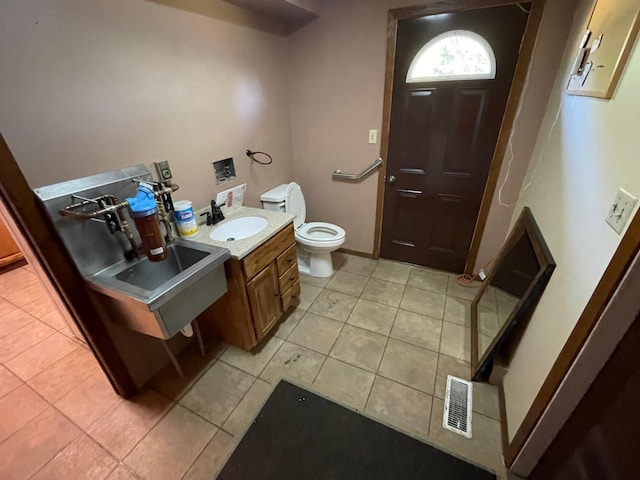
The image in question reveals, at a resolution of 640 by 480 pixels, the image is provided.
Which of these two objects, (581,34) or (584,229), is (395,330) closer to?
(584,229)

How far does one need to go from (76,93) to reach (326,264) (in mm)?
1967

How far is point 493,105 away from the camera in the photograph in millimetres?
1905

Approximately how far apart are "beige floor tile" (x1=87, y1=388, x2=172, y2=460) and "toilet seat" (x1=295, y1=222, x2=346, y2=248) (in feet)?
4.71

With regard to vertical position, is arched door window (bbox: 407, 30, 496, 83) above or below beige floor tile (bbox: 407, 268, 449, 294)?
above

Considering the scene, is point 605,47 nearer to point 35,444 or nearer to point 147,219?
point 147,219

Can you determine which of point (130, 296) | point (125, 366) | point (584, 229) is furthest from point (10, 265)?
point (584, 229)

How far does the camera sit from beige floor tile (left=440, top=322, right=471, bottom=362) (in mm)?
1789

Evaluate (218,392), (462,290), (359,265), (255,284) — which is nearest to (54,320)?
(218,392)

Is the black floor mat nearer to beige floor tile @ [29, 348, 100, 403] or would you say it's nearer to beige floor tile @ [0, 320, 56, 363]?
beige floor tile @ [29, 348, 100, 403]

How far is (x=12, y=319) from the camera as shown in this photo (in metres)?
2.17

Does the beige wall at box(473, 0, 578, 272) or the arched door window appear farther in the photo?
the arched door window

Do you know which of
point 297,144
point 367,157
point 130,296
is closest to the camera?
point 130,296

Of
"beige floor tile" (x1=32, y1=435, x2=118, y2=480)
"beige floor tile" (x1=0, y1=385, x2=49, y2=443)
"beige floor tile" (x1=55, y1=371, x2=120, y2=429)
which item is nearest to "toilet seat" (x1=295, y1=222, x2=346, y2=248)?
"beige floor tile" (x1=55, y1=371, x2=120, y2=429)

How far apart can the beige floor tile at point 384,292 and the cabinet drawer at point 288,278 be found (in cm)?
66
